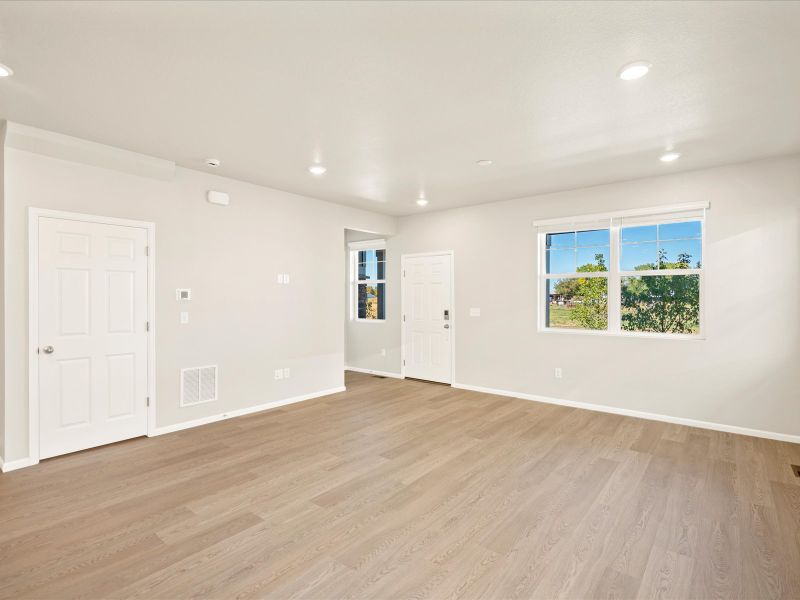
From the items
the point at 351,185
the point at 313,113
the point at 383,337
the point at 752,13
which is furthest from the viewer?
the point at 383,337

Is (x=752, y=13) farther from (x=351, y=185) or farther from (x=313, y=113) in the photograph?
(x=351, y=185)

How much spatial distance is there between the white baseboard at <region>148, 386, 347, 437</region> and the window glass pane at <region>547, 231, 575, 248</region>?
360 cm

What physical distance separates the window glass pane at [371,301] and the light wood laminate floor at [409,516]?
3353mm

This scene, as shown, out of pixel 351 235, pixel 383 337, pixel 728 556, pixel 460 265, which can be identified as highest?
pixel 351 235

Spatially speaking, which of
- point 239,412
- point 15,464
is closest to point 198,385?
point 239,412

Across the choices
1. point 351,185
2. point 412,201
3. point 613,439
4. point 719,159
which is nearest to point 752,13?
point 719,159

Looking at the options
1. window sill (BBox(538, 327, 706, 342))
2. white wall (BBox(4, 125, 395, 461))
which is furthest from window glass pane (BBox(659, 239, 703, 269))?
white wall (BBox(4, 125, 395, 461))

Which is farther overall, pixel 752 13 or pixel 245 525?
pixel 245 525

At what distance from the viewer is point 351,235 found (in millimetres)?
7641

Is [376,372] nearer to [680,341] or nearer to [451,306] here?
[451,306]

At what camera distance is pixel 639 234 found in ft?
15.6

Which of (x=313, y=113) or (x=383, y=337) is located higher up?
(x=313, y=113)

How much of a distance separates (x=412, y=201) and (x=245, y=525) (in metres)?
4.45

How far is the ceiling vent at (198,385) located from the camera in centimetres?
429
